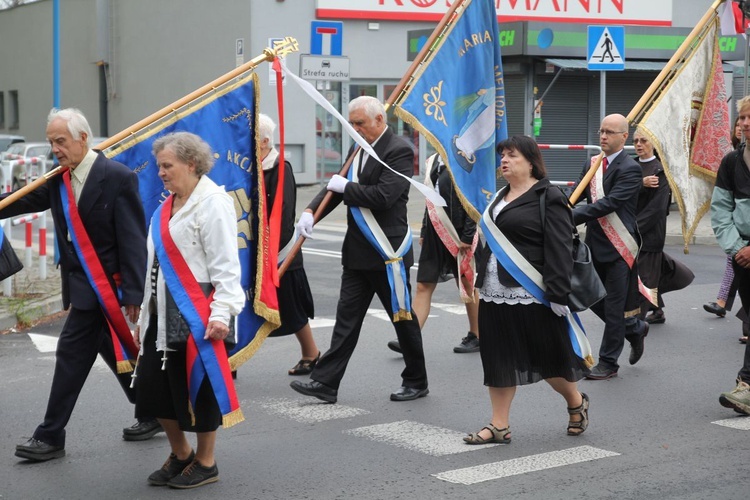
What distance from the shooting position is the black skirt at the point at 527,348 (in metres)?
6.20

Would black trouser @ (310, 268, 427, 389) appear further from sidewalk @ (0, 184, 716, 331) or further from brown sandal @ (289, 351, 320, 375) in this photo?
sidewalk @ (0, 184, 716, 331)

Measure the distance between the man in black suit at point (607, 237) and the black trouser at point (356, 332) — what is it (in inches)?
54.2

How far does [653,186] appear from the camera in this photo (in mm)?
9031

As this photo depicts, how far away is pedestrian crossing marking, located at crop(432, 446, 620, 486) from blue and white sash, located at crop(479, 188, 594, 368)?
21.3 inches

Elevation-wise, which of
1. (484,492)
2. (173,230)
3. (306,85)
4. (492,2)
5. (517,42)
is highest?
(517,42)

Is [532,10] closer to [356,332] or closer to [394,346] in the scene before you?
[394,346]

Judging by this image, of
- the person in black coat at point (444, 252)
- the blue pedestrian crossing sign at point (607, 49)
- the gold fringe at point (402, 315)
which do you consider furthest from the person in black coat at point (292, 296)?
the blue pedestrian crossing sign at point (607, 49)

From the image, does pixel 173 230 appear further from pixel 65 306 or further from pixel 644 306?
pixel 644 306

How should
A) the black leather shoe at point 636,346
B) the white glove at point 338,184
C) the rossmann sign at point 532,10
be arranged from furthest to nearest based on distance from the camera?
the rossmann sign at point 532,10, the black leather shoe at point 636,346, the white glove at point 338,184

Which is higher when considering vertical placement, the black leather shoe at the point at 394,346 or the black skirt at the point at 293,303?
the black skirt at the point at 293,303

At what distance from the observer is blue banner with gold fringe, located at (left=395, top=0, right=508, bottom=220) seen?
7625mm

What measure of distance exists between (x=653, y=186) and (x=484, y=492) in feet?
14.3

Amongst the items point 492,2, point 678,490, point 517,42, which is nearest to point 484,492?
point 678,490

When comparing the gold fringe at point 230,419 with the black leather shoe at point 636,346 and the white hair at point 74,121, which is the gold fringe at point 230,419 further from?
the black leather shoe at point 636,346
